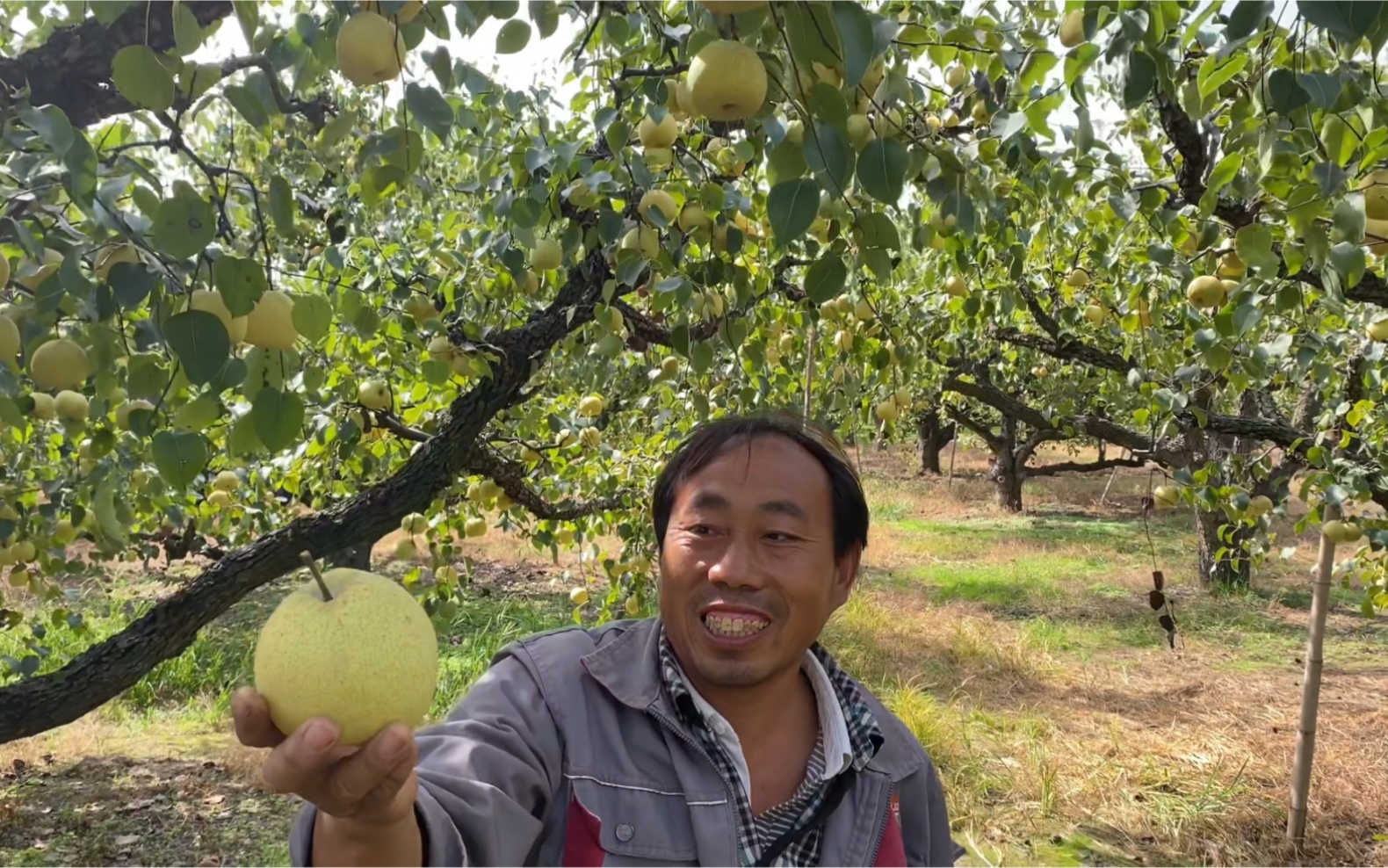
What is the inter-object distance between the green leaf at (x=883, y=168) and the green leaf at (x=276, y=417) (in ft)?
2.18

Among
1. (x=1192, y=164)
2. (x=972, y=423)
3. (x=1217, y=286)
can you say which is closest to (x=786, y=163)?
(x=1192, y=164)

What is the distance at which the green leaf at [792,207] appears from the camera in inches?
34.3

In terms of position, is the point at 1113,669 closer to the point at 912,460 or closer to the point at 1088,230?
the point at 1088,230

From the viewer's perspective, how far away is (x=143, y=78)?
0.88 metres

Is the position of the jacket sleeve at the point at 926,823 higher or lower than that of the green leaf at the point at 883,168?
lower

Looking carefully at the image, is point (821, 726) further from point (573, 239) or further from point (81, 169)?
point (81, 169)

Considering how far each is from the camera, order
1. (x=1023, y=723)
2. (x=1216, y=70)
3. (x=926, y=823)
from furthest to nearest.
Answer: (x=1023, y=723), (x=926, y=823), (x=1216, y=70)

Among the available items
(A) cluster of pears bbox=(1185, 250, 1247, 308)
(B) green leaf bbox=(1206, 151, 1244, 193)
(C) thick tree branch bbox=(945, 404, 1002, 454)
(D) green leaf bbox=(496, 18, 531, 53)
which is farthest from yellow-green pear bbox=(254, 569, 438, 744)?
(C) thick tree branch bbox=(945, 404, 1002, 454)

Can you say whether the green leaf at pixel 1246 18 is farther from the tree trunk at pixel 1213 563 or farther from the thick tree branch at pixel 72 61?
the tree trunk at pixel 1213 563

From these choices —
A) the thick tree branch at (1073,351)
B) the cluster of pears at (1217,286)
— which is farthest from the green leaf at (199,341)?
the thick tree branch at (1073,351)

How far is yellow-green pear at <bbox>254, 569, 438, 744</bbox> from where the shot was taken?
2.74 feet

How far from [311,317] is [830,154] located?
642 mm

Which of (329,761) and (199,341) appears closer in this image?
(329,761)

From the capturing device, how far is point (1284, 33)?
130 cm
